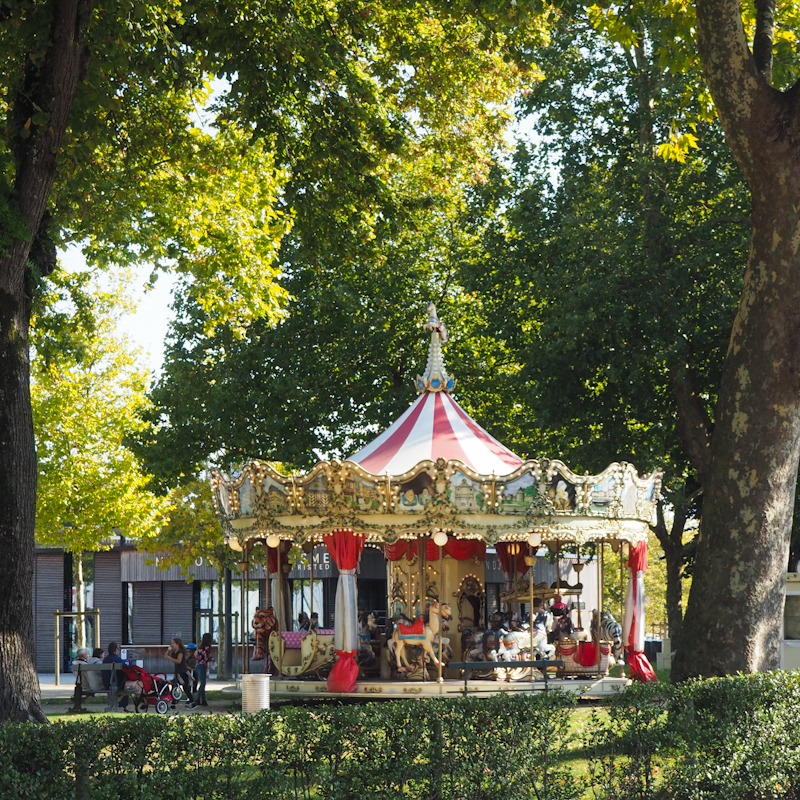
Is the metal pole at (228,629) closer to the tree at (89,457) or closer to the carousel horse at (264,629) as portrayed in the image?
the tree at (89,457)

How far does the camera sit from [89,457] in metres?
28.8

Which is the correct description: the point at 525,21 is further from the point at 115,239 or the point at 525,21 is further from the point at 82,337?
the point at 82,337

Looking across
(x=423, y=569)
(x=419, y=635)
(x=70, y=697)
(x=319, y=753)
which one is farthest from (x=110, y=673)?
(x=319, y=753)

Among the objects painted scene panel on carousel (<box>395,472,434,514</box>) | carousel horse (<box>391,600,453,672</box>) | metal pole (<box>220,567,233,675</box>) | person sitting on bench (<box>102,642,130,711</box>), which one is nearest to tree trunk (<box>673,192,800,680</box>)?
painted scene panel on carousel (<box>395,472,434,514</box>)

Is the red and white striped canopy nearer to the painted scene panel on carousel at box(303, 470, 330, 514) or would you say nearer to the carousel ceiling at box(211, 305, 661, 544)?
the carousel ceiling at box(211, 305, 661, 544)

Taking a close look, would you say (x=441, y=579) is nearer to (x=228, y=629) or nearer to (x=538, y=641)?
(x=538, y=641)

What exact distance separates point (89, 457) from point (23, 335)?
1895 cm

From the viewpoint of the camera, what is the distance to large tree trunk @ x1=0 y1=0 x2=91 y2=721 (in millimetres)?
9898

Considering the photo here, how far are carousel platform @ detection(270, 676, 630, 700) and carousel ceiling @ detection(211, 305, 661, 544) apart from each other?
2355 millimetres

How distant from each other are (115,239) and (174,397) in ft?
40.1

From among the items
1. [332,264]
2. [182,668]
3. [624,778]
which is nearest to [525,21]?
[332,264]

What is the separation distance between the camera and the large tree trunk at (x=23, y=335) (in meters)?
9.90

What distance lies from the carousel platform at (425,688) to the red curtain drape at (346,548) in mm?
1961

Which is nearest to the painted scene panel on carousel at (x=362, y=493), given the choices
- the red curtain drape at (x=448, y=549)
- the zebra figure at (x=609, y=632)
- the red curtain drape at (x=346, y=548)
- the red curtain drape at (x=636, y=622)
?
the red curtain drape at (x=346, y=548)
